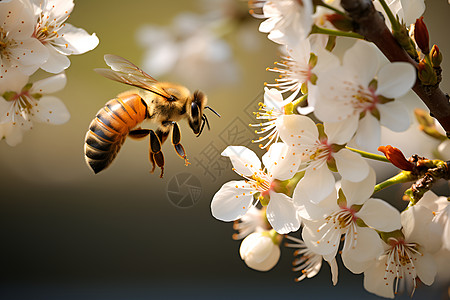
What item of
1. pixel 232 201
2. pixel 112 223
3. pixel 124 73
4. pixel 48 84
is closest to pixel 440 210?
pixel 232 201

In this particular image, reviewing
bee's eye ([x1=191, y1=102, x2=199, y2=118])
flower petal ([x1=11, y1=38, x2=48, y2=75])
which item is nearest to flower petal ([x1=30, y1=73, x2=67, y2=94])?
flower petal ([x1=11, y1=38, x2=48, y2=75])

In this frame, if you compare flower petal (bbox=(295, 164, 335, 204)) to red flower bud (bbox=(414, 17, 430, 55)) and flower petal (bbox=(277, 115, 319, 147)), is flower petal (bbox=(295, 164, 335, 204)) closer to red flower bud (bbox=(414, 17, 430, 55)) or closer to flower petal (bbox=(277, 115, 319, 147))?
flower petal (bbox=(277, 115, 319, 147))

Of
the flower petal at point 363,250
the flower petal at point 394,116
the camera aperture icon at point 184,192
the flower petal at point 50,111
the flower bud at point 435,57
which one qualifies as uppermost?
the flower petal at point 50,111

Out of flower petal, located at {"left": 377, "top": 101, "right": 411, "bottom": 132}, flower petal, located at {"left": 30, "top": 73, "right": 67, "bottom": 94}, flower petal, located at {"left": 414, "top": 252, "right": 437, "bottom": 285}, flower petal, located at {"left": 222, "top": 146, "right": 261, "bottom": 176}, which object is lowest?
flower petal, located at {"left": 414, "top": 252, "right": 437, "bottom": 285}

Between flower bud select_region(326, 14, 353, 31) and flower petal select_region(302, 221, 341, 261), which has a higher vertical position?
flower bud select_region(326, 14, 353, 31)

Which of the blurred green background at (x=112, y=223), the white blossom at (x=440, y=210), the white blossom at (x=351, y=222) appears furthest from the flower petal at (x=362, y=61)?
the blurred green background at (x=112, y=223)

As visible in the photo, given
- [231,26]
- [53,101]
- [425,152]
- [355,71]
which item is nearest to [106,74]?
[53,101]

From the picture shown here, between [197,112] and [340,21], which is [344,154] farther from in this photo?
[197,112]

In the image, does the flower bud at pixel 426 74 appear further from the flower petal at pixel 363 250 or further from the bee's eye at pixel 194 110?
the bee's eye at pixel 194 110
